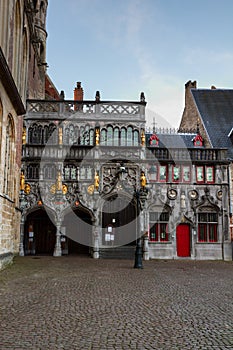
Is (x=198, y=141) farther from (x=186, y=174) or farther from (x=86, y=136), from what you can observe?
(x=86, y=136)

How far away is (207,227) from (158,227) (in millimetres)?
3248

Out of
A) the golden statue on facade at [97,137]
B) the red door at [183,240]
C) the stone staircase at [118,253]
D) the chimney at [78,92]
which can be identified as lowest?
the stone staircase at [118,253]

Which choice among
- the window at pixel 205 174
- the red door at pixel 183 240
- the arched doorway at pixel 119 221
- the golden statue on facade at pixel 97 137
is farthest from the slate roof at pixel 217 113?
the golden statue on facade at pixel 97 137

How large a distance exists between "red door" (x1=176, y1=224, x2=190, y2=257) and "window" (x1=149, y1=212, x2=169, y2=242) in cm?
80

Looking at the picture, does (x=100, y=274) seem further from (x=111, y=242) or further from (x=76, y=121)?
(x=76, y=121)

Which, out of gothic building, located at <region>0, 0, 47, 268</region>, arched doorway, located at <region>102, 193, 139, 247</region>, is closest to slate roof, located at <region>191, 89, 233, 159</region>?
arched doorway, located at <region>102, 193, 139, 247</region>

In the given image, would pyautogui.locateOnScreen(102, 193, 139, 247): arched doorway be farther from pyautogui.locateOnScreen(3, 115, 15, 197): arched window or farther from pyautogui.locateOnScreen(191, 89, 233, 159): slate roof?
pyautogui.locateOnScreen(3, 115, 15, 197): arched window

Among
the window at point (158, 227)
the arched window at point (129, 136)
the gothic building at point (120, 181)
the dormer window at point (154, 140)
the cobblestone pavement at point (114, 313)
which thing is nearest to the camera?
the cobblestone pavement at point (114, 313)

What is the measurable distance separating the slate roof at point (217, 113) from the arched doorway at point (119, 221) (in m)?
7.54

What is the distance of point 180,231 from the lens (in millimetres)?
23219

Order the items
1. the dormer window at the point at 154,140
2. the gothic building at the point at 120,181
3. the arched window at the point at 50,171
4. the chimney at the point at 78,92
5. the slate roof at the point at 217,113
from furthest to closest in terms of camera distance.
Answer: the chimney at the point at 78,92 < the slate roof at the point at 217,113 < the dormer window at the point at 154,140 < the arched window at the point at 50,171 < the gothic building at the point at 120,181

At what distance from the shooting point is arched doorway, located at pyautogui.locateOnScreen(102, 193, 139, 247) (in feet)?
77.4

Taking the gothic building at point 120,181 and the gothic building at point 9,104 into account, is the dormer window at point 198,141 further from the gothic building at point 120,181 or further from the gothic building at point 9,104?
the gothic building at point 9,104

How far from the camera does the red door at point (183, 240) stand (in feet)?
75.4
